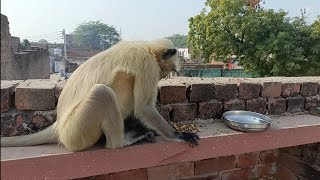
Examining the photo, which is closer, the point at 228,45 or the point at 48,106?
the point at 48,106

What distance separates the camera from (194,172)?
93.7 inches

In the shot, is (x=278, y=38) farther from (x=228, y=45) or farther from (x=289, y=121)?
(x=289, y=121)

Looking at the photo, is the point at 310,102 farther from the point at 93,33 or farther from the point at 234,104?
the point at 93,33

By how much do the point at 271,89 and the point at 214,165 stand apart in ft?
2.54

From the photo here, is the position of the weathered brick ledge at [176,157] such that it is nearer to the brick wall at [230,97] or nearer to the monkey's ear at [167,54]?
the brick wall at [230,97]

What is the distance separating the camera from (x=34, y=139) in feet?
5.65

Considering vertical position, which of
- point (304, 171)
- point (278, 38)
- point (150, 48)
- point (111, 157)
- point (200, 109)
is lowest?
point (304, 171)

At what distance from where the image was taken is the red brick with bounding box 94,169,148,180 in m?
2.14

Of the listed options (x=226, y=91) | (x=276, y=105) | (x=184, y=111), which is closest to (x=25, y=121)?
(x=184, y=111)

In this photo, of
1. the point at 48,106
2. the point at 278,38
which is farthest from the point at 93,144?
the point at 278,38

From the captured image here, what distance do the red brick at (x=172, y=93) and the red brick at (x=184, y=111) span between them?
4 centimetres

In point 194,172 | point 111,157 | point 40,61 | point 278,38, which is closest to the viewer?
point 111,157

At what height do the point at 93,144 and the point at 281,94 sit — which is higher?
the point at 281,94

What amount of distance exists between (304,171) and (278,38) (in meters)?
11.0
